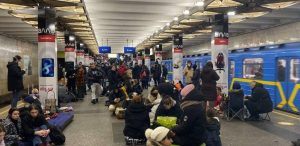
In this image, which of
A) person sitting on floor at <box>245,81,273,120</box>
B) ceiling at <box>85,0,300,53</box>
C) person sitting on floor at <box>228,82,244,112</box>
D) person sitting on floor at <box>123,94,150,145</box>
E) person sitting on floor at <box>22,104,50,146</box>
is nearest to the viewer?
person sitting on floor at <box>22,104,50,146</box>

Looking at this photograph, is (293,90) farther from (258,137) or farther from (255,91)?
(258,137)

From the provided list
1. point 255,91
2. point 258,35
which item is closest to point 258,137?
point 255,91

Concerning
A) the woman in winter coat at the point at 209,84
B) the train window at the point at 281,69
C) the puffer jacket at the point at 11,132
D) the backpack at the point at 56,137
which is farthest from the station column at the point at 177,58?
the puffer jacket at the point at 11,132

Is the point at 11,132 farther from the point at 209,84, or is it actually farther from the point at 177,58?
the point at 177,58

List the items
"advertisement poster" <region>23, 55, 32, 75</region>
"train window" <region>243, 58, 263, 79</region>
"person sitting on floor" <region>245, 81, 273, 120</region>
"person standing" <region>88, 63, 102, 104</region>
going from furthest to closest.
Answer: "advertisement poster" <region>23, 55, 32, 75</region>, "person standing" <region>88, 63, 102, 104</region>, "train window" <region>243, 58, 263, 79</region>, "person sitting on floor" <region>245, 81, 273, 120</region>

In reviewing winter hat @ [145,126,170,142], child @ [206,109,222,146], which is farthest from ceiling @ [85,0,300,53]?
winter hat @ [145,126,170,142]

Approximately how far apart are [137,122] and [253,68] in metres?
7.98

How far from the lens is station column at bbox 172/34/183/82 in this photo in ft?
66.3

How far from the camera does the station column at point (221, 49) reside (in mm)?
12820

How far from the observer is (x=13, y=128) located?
593cm

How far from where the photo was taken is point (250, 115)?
9914 mm

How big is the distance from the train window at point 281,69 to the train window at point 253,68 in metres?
1.09

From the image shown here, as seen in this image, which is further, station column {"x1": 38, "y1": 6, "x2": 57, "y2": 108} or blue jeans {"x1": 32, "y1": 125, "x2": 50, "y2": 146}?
station column {"x1": 38, "y1": 6, "x2": 57, "y2": 108}

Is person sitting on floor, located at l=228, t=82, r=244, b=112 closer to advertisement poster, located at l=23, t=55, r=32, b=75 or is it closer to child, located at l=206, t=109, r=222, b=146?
child, located at l=206, t=109, r=222, b=146
